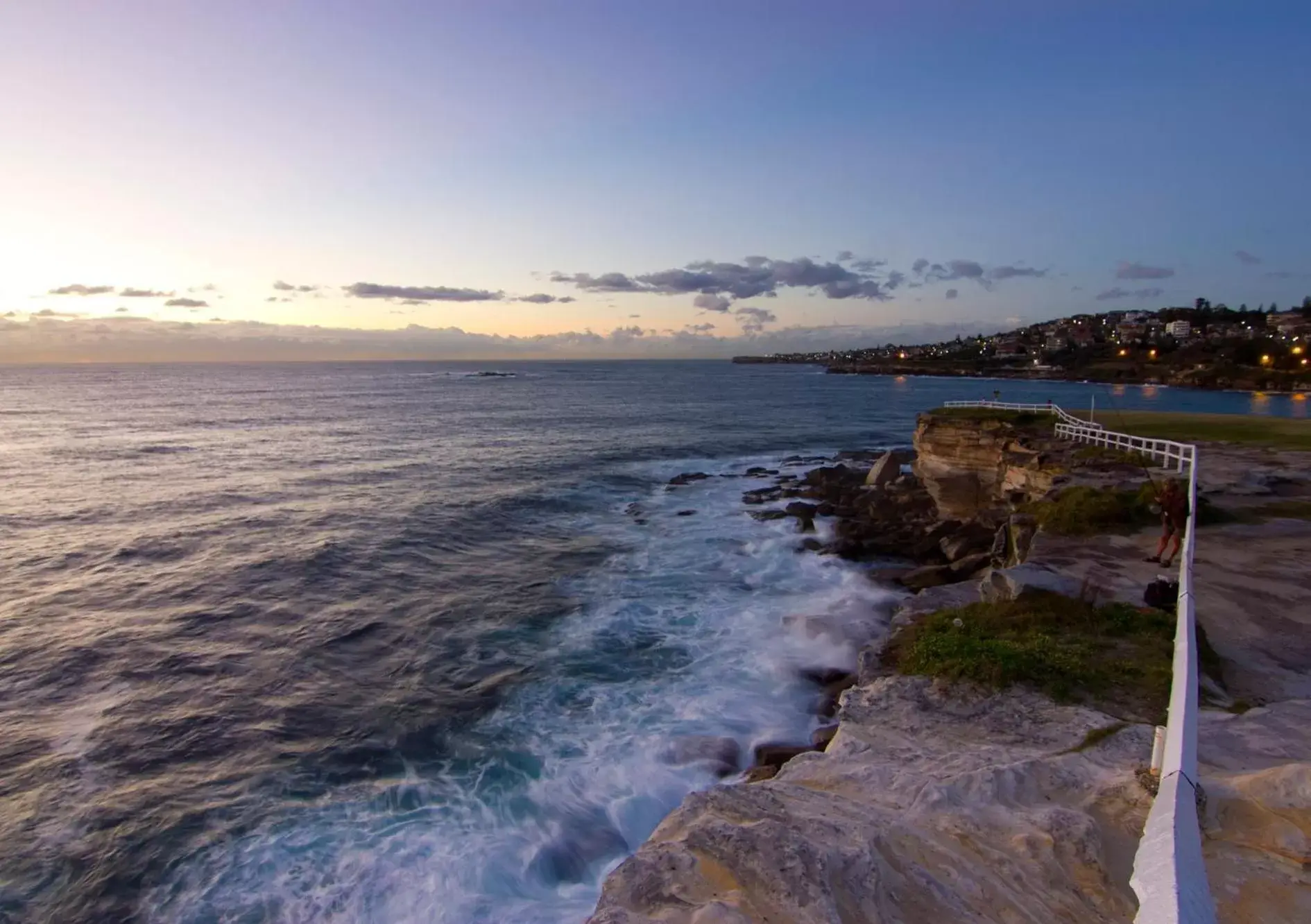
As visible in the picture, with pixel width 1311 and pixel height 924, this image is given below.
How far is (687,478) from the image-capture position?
41.9 metres

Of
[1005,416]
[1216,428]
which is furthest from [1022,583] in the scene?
[1216,428]

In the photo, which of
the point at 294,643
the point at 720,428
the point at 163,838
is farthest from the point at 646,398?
the point at 163,838

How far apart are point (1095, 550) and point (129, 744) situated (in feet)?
67.7

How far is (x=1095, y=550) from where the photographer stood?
1497 centimetres

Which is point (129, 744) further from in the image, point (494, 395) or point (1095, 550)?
point (494, 395)

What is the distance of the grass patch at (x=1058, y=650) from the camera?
30.4ft

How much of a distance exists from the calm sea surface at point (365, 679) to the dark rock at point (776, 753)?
0.71 meters

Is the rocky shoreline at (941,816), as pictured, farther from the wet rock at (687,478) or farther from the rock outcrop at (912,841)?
the wet rock at (687,478)

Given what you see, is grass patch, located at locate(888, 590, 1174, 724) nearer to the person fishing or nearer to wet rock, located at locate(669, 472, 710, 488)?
the person fishing

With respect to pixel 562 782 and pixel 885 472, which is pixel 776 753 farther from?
pixel 885 472

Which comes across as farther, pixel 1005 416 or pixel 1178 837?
pixel 1005 416

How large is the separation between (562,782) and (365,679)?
21.4 ft

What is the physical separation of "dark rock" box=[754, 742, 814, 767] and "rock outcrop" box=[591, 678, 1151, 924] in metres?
3.62

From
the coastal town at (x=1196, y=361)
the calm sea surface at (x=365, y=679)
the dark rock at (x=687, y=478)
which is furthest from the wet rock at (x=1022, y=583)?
the coastal town at (x=1196, y=361)
